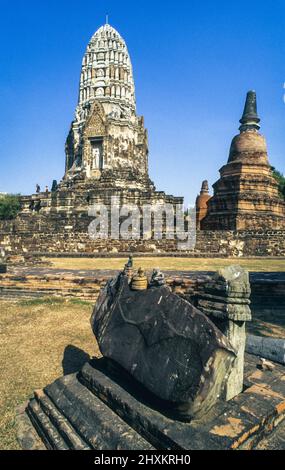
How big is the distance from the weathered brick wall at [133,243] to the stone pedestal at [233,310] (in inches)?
551

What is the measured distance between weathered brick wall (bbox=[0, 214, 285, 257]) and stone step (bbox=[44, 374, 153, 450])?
544 inches

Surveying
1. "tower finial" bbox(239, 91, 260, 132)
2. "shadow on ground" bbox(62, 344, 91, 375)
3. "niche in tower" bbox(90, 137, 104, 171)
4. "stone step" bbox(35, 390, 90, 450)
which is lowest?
"shadow on ground" bbox(62, 344, 91, 375)

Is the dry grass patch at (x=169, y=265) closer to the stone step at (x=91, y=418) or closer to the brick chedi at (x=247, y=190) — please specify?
the brick chedi at (x=247, y=190)

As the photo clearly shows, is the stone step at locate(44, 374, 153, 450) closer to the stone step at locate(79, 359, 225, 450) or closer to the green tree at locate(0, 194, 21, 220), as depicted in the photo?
the stone step at locate(79, 359, 225, 450)

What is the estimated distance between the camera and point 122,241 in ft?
56.0

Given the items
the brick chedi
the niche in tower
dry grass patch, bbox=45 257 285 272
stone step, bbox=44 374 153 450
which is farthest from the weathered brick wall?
stone step, bbox=44 374 153 450

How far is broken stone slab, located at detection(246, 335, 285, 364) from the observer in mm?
3395

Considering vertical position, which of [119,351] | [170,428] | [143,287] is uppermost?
[143,287]

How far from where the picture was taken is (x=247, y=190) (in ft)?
68.0

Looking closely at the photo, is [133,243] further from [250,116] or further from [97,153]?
[250,116]

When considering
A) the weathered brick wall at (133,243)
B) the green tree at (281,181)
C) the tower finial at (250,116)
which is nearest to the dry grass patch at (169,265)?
the weathered brick wall at (133,243)
